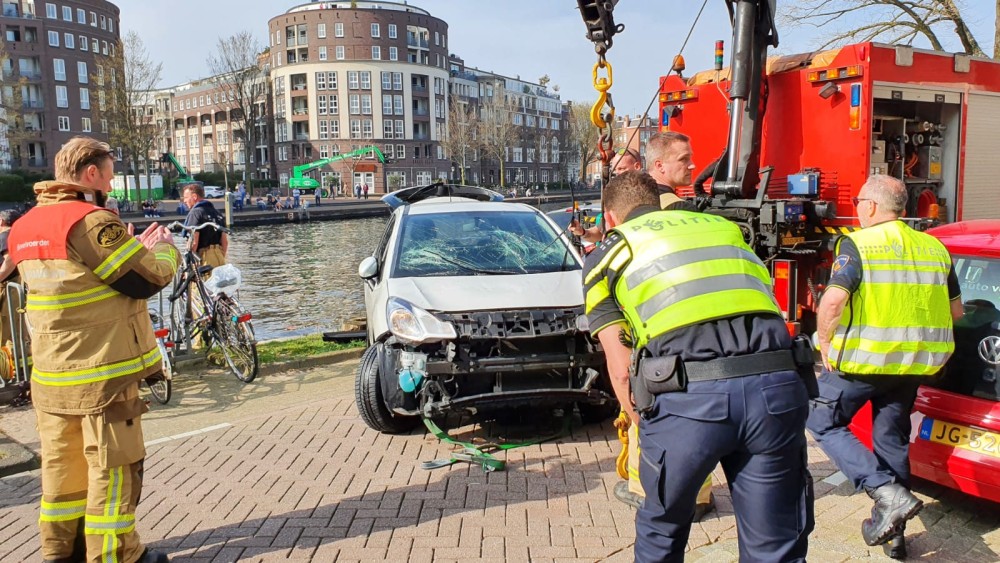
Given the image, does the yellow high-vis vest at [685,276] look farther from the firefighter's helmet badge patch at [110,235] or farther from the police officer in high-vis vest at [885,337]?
the firefighter's helmet badge patch at [110,235]

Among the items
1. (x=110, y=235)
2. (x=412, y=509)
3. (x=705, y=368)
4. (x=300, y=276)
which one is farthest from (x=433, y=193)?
(x=300, y=276)

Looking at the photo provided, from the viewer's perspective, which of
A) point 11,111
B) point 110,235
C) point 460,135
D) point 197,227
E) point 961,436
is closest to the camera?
point 110,235

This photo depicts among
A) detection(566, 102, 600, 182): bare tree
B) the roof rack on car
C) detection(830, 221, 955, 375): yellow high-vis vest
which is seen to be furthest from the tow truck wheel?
detection(566, 102, 600, 182): bare tree

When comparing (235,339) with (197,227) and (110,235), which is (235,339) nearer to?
(197,227)

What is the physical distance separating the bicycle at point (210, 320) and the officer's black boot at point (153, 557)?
3.74 m

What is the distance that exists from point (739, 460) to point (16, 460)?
483cm

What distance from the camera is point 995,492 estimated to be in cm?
355

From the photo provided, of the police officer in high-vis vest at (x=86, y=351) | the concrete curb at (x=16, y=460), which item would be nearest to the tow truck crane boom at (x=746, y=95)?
the police officer in high-vis vest at (x=86, y=351)

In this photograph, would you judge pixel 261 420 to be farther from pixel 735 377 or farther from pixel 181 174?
pixel 181 174

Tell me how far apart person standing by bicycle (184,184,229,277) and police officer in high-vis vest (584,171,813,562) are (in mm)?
7245

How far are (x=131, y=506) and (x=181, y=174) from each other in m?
73.3

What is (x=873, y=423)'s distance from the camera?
372cm

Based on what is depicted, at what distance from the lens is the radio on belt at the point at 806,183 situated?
752 centimetres

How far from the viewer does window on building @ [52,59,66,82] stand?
74.6 meters
